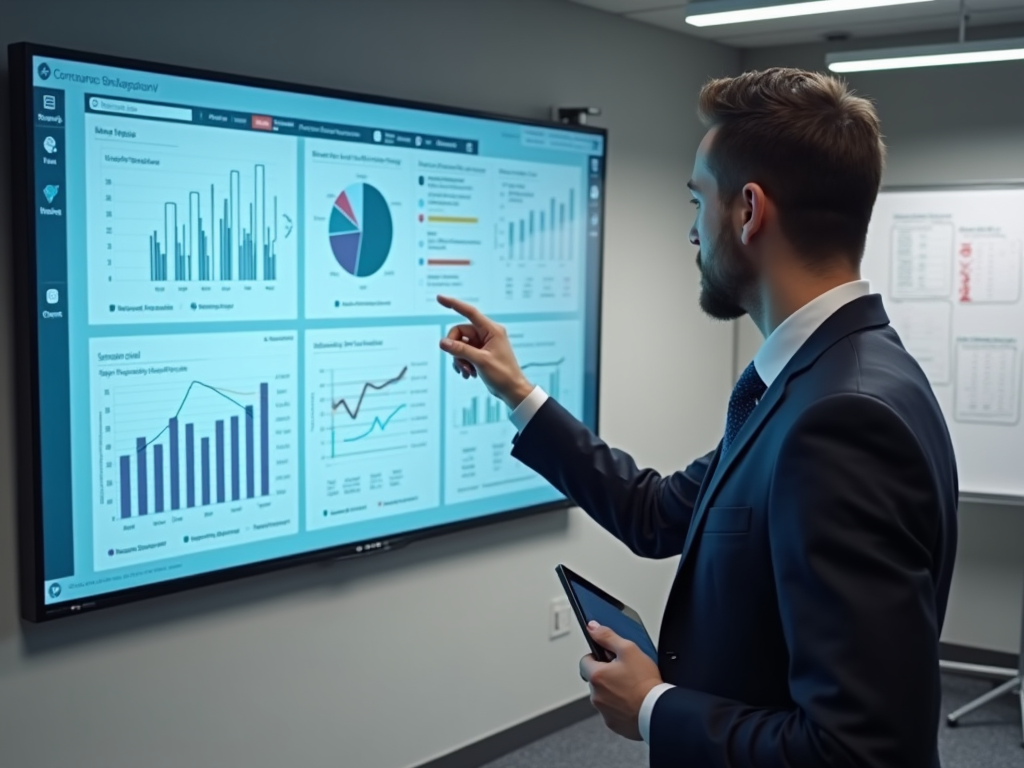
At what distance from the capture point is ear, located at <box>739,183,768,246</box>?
126 centimetres

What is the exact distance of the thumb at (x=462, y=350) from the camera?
1640mm

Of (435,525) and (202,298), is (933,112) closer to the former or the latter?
(435,525)

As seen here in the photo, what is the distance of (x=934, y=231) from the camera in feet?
12.4

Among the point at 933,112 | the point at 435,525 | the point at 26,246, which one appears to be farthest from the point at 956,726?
the point at 26,246

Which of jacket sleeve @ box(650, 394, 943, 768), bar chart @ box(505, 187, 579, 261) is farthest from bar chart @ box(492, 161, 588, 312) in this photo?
jacket sleeve @ box(650, 394, 943, 768)

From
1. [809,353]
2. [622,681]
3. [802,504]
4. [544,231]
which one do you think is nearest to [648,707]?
[622,681]

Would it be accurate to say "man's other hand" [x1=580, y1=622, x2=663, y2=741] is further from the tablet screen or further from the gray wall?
the gray wall

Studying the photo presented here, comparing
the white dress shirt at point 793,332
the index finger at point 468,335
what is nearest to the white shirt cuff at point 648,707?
the white dress shirt at point 793,332

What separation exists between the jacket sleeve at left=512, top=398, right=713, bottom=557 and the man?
0.79 feet

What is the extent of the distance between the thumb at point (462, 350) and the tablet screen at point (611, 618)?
411 mm

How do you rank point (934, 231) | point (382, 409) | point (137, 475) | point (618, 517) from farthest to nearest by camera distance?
1. point (934, 231)
2. point (382, 409)
3. point (137, 475)
4. point (618, 517)

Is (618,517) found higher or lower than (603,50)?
lower

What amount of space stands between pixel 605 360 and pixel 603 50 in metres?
1.03

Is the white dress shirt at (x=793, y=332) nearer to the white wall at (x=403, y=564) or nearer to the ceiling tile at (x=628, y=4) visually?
the white wall at (x=403, y=564)
